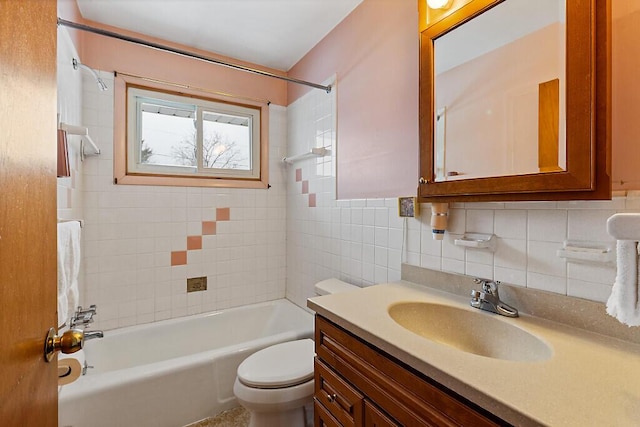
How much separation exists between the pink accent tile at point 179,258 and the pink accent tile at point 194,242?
0.06 meters

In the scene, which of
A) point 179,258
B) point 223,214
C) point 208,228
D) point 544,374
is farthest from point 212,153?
point 544,374

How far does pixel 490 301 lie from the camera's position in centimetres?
103

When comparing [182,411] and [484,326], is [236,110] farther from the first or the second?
[484,326]

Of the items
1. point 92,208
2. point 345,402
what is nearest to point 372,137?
point 345,402

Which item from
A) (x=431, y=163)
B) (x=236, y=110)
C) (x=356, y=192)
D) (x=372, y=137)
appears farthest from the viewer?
(x=236, y=110)

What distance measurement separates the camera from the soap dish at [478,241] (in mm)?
1112

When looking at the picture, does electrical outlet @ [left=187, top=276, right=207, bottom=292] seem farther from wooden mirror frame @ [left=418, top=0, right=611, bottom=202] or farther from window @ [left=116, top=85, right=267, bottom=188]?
wooden mirror frame @ [left=418, top=0, right=611, bottom=202]

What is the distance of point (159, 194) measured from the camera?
220 centimetres

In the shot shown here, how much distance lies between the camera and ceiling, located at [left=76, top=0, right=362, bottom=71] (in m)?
1.79

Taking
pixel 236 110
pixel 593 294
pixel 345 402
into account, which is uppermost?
pixel 236 110

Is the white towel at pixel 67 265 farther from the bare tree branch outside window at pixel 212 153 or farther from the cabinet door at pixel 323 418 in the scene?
the bare tree branch outside window at pixel 212 153

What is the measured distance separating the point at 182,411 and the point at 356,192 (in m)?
1.54

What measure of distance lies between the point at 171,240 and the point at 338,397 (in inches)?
68.5

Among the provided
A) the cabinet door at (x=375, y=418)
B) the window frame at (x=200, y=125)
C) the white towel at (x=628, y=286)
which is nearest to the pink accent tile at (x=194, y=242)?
the window frame at (x=200, y=125)
